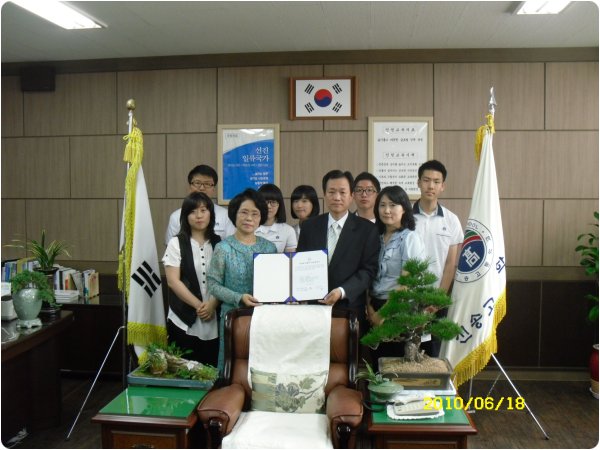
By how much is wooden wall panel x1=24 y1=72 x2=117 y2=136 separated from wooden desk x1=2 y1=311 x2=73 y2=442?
→ 2121 mm

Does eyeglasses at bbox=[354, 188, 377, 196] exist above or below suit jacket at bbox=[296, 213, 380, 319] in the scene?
above

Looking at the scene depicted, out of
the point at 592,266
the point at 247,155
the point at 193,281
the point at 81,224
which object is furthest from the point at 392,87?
the point at 81,224

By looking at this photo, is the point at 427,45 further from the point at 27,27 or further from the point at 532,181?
the point at 27,27

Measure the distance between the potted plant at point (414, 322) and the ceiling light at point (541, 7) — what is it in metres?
2.16

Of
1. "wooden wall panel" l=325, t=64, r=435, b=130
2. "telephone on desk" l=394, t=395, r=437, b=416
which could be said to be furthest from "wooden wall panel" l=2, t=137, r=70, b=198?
"telephone on desk" l=394, t=395, r=437, b=416

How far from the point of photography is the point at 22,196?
194 inches

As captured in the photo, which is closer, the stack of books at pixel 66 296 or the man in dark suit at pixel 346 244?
the man in dark suit at pixel 346 244

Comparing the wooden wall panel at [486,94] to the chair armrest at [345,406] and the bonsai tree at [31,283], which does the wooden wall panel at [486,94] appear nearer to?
the chair armrest at [345,406]

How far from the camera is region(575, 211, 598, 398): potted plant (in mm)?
3930

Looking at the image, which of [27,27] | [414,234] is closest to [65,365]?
[27,27]

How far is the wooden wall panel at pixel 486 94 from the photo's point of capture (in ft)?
14.5

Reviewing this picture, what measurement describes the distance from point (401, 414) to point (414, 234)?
3.48 ft

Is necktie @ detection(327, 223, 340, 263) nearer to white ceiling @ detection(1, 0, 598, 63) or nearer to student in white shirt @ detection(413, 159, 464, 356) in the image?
student in white shirt @ detection(413, 159, 464, 356)

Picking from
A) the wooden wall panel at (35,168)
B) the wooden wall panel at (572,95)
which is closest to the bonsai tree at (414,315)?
the wooden wall panel at (572,95)
